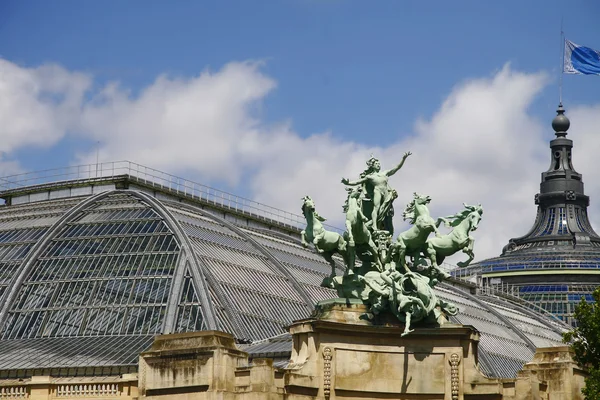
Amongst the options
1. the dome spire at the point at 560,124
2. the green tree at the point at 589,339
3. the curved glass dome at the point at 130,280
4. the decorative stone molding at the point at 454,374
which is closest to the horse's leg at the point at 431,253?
the decorative stone molding at the point at 454,374

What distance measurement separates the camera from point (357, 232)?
210 ft

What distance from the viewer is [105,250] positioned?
90.3 m

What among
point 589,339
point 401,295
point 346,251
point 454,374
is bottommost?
point 454,374

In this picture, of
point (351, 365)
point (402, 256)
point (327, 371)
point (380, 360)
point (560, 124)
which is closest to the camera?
point (327, 371)

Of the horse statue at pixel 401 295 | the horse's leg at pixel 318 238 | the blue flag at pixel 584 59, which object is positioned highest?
the blue flag at pixel 584 59

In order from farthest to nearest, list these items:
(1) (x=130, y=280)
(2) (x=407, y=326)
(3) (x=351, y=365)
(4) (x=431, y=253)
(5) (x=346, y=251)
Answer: (1) (x=130, y=280), (4) (x=431, y=253), (5) (x=346, y=251), (3) (x=351, y=365), (2) (x=407, y=326)

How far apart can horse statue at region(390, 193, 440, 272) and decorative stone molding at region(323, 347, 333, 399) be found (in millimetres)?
4856

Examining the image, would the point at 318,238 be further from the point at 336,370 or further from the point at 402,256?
the point at 336,370

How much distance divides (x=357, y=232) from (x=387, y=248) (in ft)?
4.98

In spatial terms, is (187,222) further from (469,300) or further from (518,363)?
(469,300)

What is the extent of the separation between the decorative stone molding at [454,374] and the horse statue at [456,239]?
3.56 metres

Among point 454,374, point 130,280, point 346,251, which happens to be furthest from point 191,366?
point 130,280

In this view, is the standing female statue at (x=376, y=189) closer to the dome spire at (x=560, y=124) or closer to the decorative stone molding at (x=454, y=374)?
the decorative stone molding at (x=454, y=374)

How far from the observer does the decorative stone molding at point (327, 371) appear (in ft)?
205
